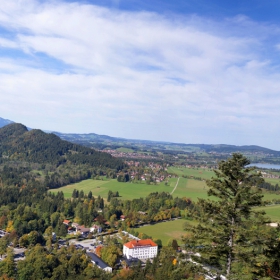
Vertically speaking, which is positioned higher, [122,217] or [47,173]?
[47,173]

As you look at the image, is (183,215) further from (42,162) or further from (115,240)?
(42,162)

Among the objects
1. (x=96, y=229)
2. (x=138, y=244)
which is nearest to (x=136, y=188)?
(x=96, y=229)

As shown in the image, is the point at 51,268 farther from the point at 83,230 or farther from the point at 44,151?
the point at 44,151

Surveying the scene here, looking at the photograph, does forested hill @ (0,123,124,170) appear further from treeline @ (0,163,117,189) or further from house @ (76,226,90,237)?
house @ (76,226,90,237)

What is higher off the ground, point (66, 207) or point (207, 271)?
point (207, 271)

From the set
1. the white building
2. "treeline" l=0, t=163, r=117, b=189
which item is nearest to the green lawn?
"treeline" l=0, t=163, r=117, b=189

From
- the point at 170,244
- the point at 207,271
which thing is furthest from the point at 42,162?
the point at 207,271
